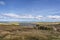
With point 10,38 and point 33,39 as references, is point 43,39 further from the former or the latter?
point 10,38

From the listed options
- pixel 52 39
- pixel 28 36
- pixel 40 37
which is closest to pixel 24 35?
pixel 28 36

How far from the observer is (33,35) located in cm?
2242

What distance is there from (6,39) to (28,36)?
3384mm

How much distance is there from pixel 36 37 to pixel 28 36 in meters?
1.21

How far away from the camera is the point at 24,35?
22.8 meters

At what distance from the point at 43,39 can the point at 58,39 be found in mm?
3091

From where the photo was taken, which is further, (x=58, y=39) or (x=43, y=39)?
(x=58, y=39)

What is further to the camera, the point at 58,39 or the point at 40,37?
the point at 58,39

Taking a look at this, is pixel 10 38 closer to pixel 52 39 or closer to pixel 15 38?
pixel 15 38

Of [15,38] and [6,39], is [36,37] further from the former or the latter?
[6,39]

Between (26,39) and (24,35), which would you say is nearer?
(26,39)

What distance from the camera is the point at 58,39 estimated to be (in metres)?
23.6

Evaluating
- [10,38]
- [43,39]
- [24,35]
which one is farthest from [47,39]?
[10,38]

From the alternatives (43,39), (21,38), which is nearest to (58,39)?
(43,39)
